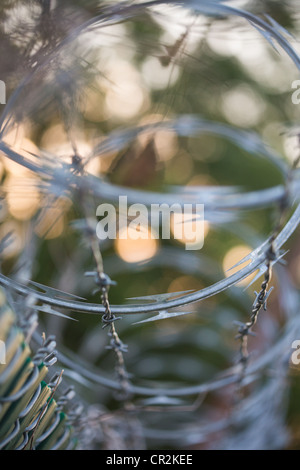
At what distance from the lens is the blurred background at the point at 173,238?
0.50m

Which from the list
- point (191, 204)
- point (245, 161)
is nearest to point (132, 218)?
point (191, 204)

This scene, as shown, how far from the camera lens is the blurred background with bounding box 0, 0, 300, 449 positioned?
50 centimetres

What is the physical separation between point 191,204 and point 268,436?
0.31 metres

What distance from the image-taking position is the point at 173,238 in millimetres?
787

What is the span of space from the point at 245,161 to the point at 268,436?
58cm
